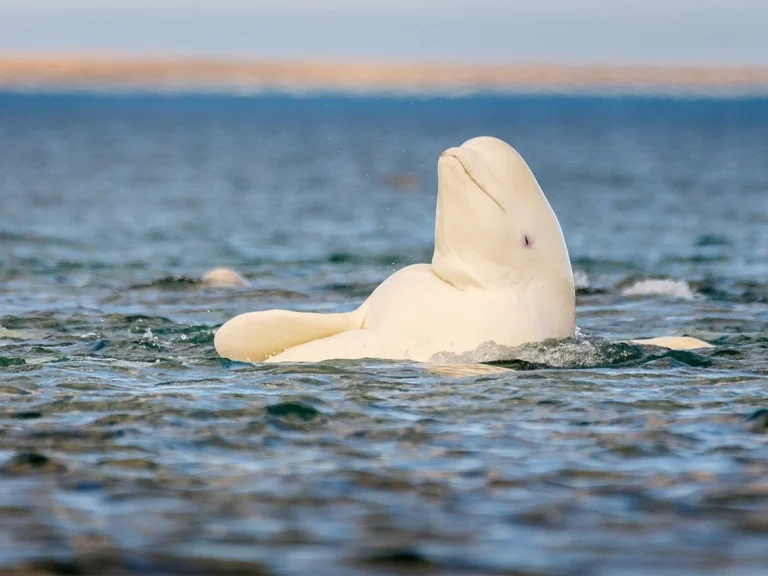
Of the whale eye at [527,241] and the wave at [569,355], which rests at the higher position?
the whale eye at [527,241]

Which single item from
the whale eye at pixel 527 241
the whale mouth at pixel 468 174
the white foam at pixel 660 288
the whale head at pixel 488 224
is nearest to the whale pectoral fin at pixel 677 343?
the whale head at pixel 488 224

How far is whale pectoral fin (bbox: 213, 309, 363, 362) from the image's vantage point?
11734 mm

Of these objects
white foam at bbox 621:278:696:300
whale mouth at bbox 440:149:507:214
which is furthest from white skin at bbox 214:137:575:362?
white foam at bbox 621:278:696:300

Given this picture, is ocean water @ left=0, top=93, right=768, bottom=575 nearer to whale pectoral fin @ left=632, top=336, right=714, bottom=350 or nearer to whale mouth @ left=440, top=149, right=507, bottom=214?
whale pectoral fin @ left=632, top=336, right=714, bottom=350

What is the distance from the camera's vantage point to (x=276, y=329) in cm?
1181

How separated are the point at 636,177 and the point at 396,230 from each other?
29230 mm

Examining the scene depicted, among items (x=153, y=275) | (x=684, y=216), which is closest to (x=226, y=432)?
(x=153, y=275)

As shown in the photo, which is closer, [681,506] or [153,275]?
[681,506]

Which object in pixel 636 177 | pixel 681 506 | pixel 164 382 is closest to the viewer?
pixel 681 506

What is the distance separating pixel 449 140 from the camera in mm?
106812

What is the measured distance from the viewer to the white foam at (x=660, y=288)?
19688 millimetres

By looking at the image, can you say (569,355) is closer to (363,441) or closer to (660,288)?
(363,441)

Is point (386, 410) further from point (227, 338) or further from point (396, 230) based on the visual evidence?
point (396, 230)

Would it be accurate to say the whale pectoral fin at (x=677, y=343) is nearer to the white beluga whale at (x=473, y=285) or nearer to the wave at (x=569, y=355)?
the wave at (x=569, y=355)
